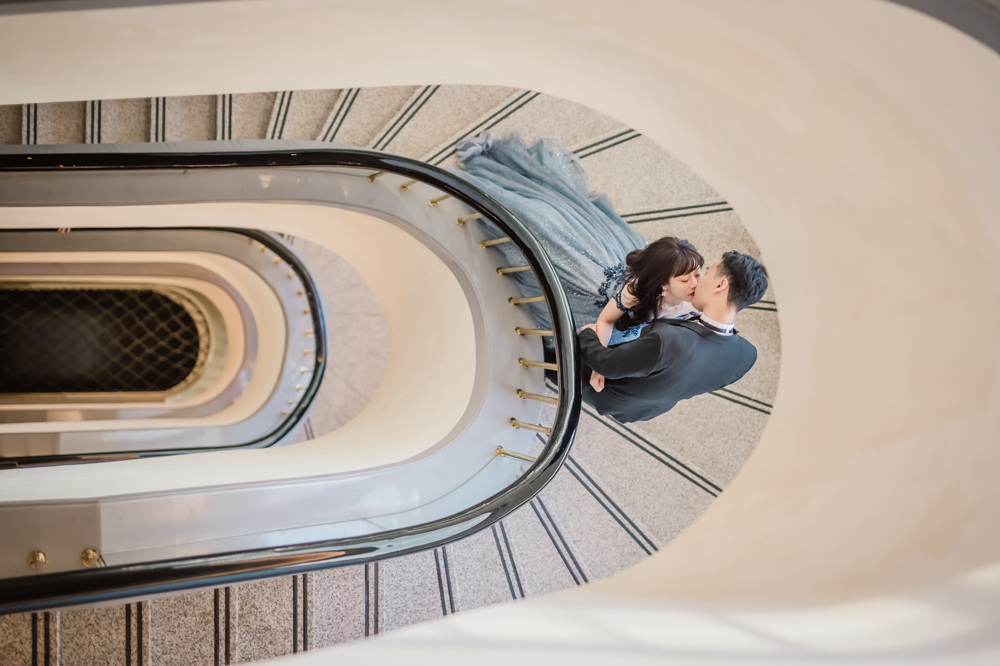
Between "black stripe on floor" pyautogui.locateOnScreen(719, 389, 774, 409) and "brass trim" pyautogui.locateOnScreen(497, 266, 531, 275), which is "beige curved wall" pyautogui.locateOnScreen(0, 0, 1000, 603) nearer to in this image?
"black stripe on floor" pyautogui.locateOnScreen(719, 389, 774, 409)

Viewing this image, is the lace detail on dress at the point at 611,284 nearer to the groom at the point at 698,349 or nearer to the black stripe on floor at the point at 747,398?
the groom at the point at 698,349

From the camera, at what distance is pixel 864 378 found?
1.65 meters

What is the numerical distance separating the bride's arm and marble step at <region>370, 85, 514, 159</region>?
5.72 feet

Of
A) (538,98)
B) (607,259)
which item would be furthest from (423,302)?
(538,98)

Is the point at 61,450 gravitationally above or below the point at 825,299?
below

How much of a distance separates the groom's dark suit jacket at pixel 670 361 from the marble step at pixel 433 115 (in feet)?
6.27

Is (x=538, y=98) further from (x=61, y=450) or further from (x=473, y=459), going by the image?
(x=61, y=450)

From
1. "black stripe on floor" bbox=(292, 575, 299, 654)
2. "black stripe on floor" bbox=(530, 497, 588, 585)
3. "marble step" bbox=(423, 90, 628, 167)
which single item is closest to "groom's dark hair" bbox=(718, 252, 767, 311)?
"marble step" bbox=(423, 90, 628, 167)

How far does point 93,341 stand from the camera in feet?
23.1

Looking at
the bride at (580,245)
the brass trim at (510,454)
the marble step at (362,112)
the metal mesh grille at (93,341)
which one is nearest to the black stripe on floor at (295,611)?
the brass trim at (510,454)

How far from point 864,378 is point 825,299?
0.34 metres

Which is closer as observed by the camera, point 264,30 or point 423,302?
point 264,30

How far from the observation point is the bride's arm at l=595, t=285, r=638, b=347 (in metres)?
2.93

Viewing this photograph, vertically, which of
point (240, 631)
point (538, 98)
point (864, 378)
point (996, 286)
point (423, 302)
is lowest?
point (240, 631)
